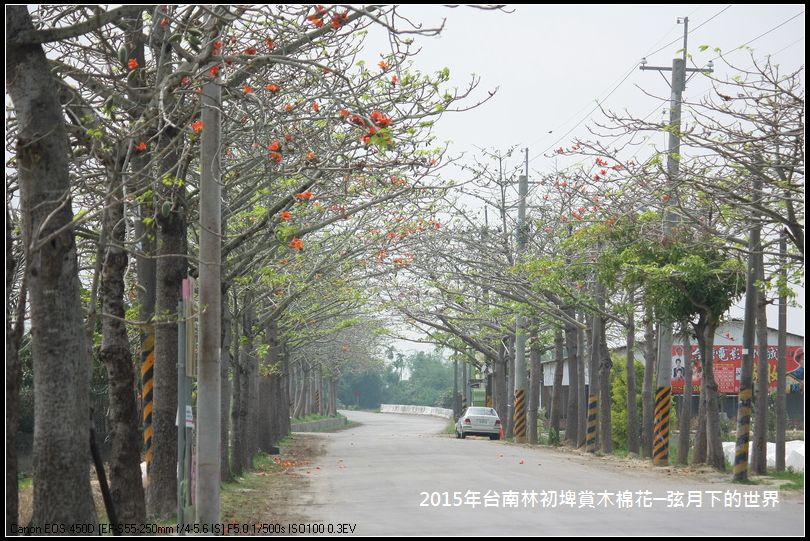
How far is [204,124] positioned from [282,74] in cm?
206

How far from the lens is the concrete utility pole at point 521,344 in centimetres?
3691

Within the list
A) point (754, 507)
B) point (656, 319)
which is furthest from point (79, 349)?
point (656, 319)

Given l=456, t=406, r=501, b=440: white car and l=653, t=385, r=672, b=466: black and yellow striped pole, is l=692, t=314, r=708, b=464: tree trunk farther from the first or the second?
l=456, t=406, r=501, b=440: white car

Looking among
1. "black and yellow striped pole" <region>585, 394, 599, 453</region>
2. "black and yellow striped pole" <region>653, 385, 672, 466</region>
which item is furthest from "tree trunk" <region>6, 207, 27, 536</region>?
"black and yellow striped pole" <region>585, 394, 599, 453</region>

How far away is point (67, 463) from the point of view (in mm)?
9867

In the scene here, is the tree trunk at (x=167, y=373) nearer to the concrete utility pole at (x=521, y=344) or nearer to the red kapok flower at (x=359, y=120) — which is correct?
the red kapok flower at (x=359, y=120)

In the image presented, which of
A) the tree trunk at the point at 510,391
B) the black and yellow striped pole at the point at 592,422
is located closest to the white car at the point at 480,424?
the tree trunk at the point at 510,391

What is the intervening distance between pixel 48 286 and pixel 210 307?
124 inches

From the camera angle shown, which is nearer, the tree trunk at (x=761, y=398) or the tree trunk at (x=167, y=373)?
the tree trunk at (x=167, y=373)

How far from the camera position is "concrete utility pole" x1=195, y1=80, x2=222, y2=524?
41.3ft

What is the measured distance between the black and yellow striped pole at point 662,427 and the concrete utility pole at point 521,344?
10.0 m

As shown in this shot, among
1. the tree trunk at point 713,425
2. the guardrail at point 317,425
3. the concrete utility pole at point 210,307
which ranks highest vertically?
the concrete utility pole at point 210,307

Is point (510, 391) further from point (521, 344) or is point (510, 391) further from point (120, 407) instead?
point (120, 407)

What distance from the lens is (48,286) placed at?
9.78 m
